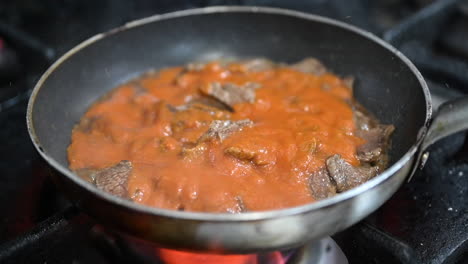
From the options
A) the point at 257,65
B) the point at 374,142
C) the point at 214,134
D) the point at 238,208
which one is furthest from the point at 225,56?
the point at 238,208

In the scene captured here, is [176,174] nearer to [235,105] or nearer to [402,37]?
[235,105]

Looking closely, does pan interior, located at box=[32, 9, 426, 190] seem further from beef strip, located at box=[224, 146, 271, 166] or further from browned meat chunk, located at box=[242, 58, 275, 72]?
beef strip, located at box=[224, 146, 271, 166]

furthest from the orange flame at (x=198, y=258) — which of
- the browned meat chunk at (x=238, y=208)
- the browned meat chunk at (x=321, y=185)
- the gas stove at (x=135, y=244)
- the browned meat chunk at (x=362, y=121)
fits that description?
the browned meat chunk at (x=362, y=121)

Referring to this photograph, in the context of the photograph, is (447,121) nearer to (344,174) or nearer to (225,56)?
(344,174)

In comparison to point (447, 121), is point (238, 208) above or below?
below

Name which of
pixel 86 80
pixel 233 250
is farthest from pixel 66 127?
Answer: pixel 233 250

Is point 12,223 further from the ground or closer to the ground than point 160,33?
closer to the ground
